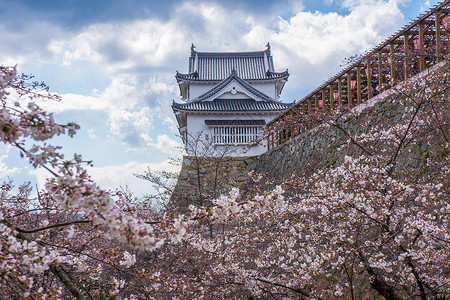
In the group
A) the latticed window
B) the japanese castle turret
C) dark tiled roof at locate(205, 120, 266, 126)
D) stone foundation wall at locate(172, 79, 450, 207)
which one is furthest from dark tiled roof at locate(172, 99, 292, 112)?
stone foundation wall at locate(172, 79, 450, 207)

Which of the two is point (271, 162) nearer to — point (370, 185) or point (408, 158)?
point (408, 158)

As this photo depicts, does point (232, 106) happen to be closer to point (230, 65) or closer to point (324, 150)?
point (230, 65)

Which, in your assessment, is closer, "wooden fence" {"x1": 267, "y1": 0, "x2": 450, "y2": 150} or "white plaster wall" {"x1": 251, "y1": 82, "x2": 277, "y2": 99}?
"wooden fence" {"x1": 267, "y1": 0, "x2": 450, "y2": 150}

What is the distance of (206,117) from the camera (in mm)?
23531

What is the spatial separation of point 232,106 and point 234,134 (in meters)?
1.85

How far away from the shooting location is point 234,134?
22766 mm

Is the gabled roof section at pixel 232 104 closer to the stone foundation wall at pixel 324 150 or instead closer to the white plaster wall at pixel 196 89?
the white plaster wall at pixel 196 89

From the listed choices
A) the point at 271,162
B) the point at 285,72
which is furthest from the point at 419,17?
the point at 285,72

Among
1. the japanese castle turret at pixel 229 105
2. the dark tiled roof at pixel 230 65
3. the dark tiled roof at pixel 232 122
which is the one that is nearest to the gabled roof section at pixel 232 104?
the japanese castle turret at pixel 229 105

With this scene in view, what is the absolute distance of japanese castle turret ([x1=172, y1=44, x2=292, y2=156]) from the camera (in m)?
22.5

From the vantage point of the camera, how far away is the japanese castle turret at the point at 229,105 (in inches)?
885

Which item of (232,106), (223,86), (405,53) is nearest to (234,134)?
(232,106)

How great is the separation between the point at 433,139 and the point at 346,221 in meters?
2.39

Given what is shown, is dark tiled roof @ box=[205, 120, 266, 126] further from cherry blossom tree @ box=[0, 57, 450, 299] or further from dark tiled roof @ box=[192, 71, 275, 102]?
cherry blossom tree @ box=[0, 57, 450, 299]
